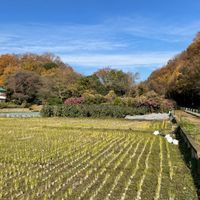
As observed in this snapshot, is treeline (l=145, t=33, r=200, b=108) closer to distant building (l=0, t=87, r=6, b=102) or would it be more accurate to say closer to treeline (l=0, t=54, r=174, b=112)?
treeline (l=0, t=54, r=174, b=112)

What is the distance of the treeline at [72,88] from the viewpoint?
42250 mm

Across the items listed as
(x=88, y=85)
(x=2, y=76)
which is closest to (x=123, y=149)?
(x=88, y=85)

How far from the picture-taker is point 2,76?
3034 inches

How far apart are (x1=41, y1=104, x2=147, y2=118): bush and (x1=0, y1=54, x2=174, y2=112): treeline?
4276 mm

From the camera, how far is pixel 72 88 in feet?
170

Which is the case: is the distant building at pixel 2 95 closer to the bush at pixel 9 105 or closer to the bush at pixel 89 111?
the bush at pixel 9 105

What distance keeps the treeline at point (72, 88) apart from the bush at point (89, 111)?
4.28m

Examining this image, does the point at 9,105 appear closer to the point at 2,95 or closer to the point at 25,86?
the point at 25,86

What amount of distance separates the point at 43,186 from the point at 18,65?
79119mm

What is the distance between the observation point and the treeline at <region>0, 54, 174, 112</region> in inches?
1663

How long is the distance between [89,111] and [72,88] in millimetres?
15982

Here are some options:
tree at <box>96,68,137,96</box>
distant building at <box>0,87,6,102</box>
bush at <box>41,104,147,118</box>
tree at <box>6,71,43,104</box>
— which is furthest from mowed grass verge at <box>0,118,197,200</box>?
distant building at <box>0,87,6,102</box>

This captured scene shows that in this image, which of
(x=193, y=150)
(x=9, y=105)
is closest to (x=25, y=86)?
(x=9, y=105)

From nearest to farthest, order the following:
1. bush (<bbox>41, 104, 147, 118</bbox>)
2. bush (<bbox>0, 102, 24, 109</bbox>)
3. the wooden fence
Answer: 1. the wooden fence
2. bush (<bbox>41, 104, 147, 118</bbox>)
3. bush (<bbox>0, 102, 24, 109</bbox>)
